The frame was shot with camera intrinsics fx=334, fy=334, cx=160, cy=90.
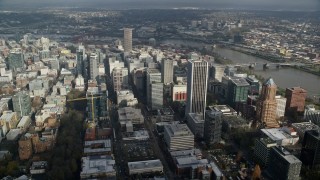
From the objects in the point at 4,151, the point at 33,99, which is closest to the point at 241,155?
the point at 4,151

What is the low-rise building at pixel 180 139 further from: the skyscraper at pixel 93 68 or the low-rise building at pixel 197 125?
the skyscraper at pixel 93 68

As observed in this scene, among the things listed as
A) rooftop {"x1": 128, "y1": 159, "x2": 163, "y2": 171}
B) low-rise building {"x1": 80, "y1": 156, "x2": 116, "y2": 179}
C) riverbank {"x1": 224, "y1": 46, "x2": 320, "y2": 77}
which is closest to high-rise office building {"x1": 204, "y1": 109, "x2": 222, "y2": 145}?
rooftop {"x1": 128, "y1": 159, "x2": 163, "y2": 171}

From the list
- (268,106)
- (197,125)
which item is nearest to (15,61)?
(197,125)

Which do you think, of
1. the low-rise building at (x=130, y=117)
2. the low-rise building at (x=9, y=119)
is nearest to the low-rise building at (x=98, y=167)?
the low-rise building at (x=130, y=117)

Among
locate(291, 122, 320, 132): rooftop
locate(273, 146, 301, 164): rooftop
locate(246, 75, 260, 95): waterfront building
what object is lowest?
locate(291, 122, 320, 132): rooftop

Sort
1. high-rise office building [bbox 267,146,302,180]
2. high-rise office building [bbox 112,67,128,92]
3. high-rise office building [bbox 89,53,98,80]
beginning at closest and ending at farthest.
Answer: high-rise office building [bbox 267,146,302,180] < high-rise office building [bbox 112,67,128,92] < high-rise office building [bbox 89,53,98,80]

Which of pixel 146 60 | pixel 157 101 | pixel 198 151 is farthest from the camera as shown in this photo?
pixel 146 60

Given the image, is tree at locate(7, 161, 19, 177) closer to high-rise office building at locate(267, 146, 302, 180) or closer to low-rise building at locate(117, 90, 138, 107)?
low-rise building at locate(117, 90, 138, 107)

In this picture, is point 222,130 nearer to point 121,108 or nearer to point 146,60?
point 121,108
